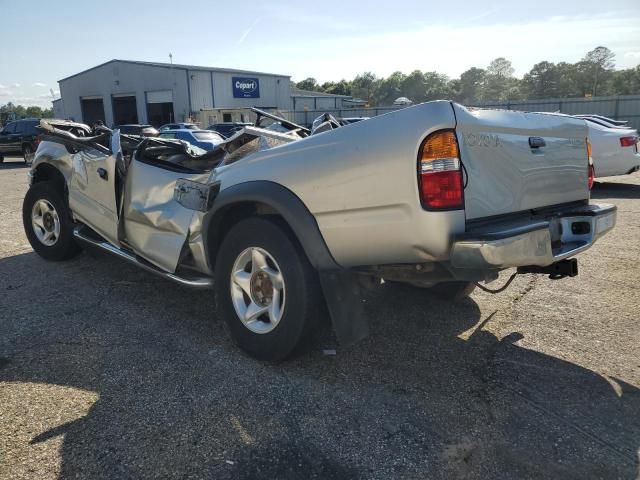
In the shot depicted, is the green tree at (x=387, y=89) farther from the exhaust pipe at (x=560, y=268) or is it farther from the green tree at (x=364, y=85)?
the exhaust pipe at (x=560, y=268)

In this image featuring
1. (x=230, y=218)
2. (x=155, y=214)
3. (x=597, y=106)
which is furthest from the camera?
(x=597, y=106)

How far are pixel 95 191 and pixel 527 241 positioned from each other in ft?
12.3

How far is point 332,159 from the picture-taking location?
2670 mm

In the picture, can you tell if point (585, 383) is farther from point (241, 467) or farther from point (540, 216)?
point (241, 467)

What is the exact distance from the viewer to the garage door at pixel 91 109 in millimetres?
45406

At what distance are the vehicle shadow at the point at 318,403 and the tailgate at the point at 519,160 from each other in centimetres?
106

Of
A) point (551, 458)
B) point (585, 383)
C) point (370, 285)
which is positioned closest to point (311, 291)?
point (370, 285)

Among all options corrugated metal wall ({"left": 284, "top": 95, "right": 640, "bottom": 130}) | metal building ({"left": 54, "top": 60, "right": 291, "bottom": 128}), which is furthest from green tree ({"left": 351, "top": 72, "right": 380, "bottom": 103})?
corrugated metal wall ({"left": 284, "top": 95, "right": 640, "bottom": 130})

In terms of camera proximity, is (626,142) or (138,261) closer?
(138,261)

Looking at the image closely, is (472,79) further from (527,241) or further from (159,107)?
(527,241)

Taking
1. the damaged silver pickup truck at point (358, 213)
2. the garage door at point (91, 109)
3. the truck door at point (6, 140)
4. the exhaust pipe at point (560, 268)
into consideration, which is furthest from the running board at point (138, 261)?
the garage door at point (91, 109)

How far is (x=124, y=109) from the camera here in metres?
44.9

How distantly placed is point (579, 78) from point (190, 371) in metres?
77.6

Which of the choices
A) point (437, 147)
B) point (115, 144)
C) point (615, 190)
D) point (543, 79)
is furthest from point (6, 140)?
point (543, 79)
